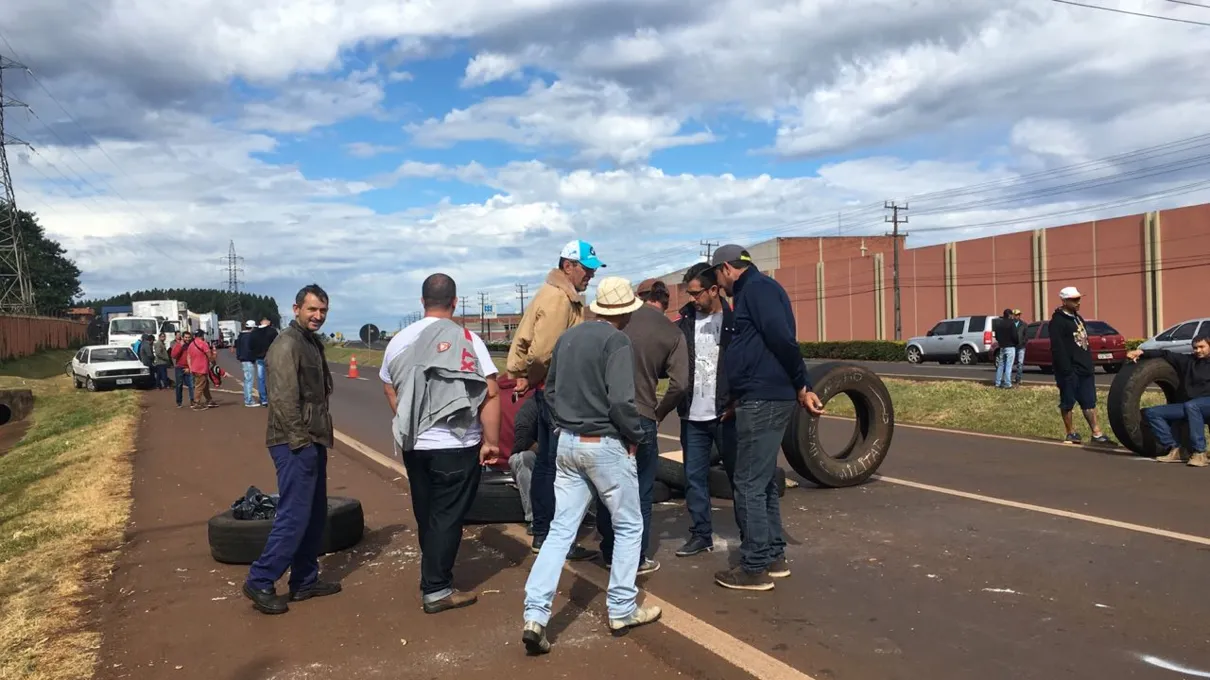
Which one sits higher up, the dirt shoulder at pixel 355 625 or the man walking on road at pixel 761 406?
the man walking on road at pixel 761 406

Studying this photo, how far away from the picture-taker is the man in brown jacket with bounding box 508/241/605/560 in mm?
5906

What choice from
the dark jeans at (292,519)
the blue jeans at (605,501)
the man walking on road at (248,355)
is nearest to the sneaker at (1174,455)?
the blue jeans at (605,501)

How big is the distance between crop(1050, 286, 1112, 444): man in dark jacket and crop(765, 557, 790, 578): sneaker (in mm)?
7012

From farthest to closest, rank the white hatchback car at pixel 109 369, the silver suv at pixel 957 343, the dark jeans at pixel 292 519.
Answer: the silver suv at pixel 957 343 < the white hatchback car at pixel 109 369 < the dark jeans at pixel 292 519

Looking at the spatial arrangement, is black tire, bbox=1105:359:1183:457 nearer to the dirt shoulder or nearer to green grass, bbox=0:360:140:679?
the dirt shoulder

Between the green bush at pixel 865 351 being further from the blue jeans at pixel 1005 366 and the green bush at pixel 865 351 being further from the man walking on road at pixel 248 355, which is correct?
the man walking on road at pixel 248 355

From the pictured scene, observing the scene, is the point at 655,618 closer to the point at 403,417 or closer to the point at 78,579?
the point at 403,417

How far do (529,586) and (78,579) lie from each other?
3573 mm

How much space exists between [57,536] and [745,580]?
570cm

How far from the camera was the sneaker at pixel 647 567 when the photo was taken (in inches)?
229

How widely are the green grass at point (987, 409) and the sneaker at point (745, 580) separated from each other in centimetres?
850

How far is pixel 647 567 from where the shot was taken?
5.84 metres

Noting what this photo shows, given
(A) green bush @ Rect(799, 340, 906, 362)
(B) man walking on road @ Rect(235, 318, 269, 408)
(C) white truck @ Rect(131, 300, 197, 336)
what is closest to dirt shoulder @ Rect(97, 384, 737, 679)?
(B) man walking on road @ Rect(235, 318, 269, 408)

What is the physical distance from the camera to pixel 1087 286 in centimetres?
4169
